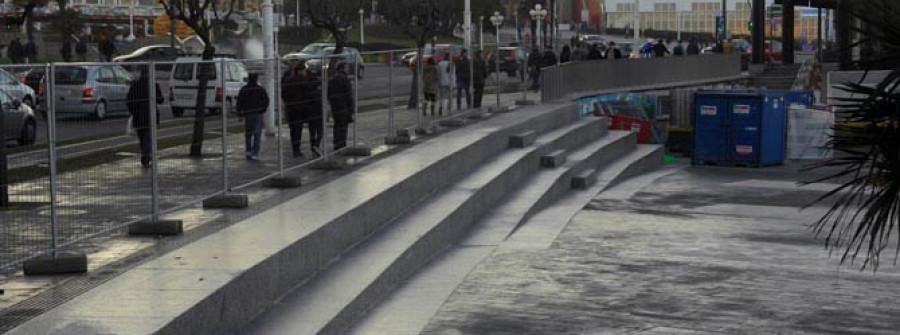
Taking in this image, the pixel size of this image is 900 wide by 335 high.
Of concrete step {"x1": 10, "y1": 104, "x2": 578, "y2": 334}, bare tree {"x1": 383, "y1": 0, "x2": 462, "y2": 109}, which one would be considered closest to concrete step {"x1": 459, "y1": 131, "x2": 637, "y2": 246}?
concrete step {"x1": 10, "y1": 104, "x2": 578, "y2": 334}

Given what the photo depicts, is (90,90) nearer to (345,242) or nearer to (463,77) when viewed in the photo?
(345,242)

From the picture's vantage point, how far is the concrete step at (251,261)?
732 centimetres

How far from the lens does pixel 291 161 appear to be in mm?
15258

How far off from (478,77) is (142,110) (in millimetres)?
15303

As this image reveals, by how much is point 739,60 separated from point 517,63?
20614mm

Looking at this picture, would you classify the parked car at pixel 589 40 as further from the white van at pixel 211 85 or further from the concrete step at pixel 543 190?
the white van at pixel 211 85

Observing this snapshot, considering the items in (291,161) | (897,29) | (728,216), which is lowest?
(728,216)

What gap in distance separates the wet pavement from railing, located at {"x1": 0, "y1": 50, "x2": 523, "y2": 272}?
100 inches

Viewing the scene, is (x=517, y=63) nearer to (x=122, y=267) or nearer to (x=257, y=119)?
(x=257, y=119)

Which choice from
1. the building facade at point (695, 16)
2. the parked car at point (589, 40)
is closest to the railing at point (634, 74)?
the parked car at point (589, 40)

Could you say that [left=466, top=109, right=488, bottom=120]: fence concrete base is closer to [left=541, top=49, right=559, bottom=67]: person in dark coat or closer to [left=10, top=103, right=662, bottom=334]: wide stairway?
[left=10, top=103, right=662, bottom=334]: wide stairway

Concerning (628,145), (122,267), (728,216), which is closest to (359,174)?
(122,267)

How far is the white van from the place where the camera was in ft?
41.8

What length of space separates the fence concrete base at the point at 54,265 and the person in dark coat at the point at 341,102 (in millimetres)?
7354
